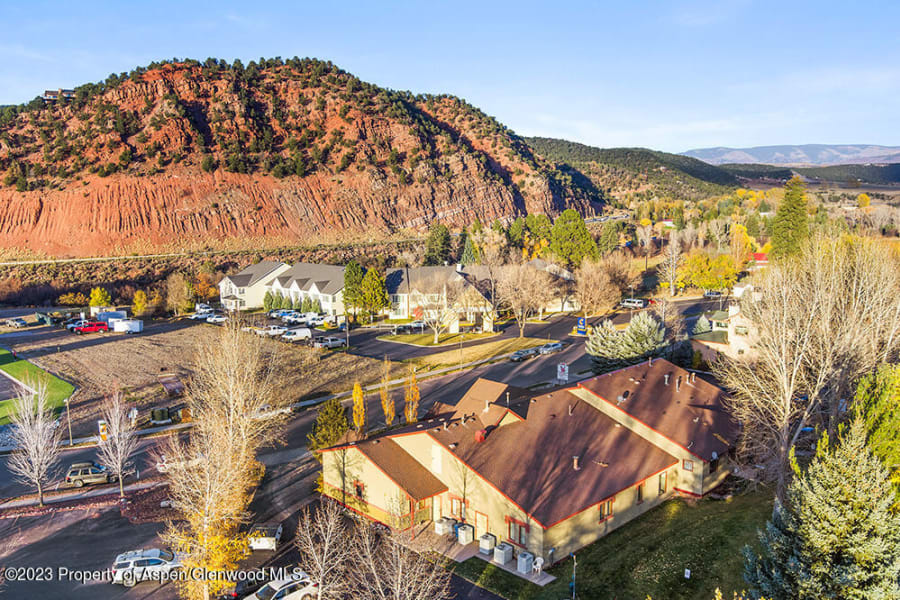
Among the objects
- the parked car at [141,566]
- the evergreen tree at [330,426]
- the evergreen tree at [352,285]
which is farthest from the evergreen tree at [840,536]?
the evergreen tree at [352,285]

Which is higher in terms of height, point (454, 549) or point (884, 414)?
point (884, 414)

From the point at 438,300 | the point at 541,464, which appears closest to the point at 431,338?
the point at 438,300

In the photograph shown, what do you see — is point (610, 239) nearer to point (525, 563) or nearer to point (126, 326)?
point (126, 326)

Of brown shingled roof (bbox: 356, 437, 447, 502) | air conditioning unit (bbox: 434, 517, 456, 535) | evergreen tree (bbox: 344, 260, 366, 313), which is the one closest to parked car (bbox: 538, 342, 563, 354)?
evergreen tree (bbox: 344, 260, 366, 313)

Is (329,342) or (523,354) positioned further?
(329,342)

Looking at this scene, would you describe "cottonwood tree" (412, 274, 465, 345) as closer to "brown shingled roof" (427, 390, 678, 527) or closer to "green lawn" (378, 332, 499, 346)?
"green lawn" (378, 332, 499, 346)

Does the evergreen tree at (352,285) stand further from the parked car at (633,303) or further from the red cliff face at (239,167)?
the red cliff face at (239,167)
